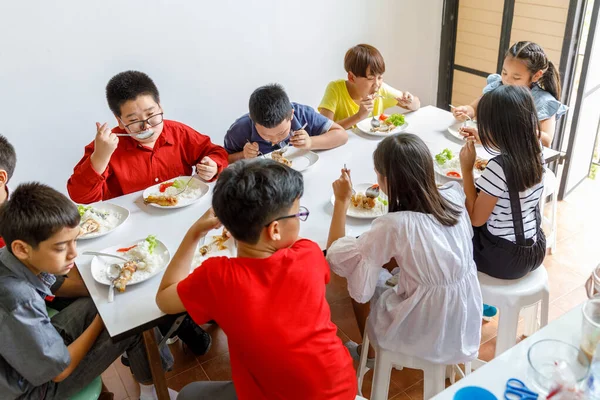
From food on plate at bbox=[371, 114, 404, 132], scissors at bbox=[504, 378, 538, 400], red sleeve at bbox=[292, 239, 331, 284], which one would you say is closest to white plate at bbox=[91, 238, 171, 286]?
red sleeve at bbox=[292, 239, 331, 284]

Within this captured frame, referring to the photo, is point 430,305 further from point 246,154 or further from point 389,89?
point 389,89

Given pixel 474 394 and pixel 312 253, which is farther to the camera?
pixel 312 253

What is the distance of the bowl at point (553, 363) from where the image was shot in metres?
1.15

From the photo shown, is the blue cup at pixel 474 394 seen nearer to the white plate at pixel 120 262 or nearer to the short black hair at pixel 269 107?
the white plate at pixel 120 262

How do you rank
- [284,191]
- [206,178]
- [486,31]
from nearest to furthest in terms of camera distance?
[284,191]
[206,178]
[486,31]

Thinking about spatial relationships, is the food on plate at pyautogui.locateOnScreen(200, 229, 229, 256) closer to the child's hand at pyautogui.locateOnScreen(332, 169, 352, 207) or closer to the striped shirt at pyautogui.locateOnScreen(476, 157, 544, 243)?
the child's hand at pyautogui.locateOnScreen(332, 169, 352, 207)

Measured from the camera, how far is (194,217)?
7.00 feet

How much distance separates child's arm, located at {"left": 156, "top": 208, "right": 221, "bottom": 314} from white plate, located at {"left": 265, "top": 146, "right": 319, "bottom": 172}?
831 millimetres

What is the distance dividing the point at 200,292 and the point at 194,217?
28.8 inches

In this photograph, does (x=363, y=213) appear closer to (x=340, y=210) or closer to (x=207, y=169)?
(x=340, y=210)

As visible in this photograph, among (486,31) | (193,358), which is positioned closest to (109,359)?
(193,358)

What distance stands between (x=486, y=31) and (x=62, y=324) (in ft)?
11.6

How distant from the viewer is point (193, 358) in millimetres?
2521

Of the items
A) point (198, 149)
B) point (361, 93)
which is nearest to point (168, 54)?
point (198, 149)
